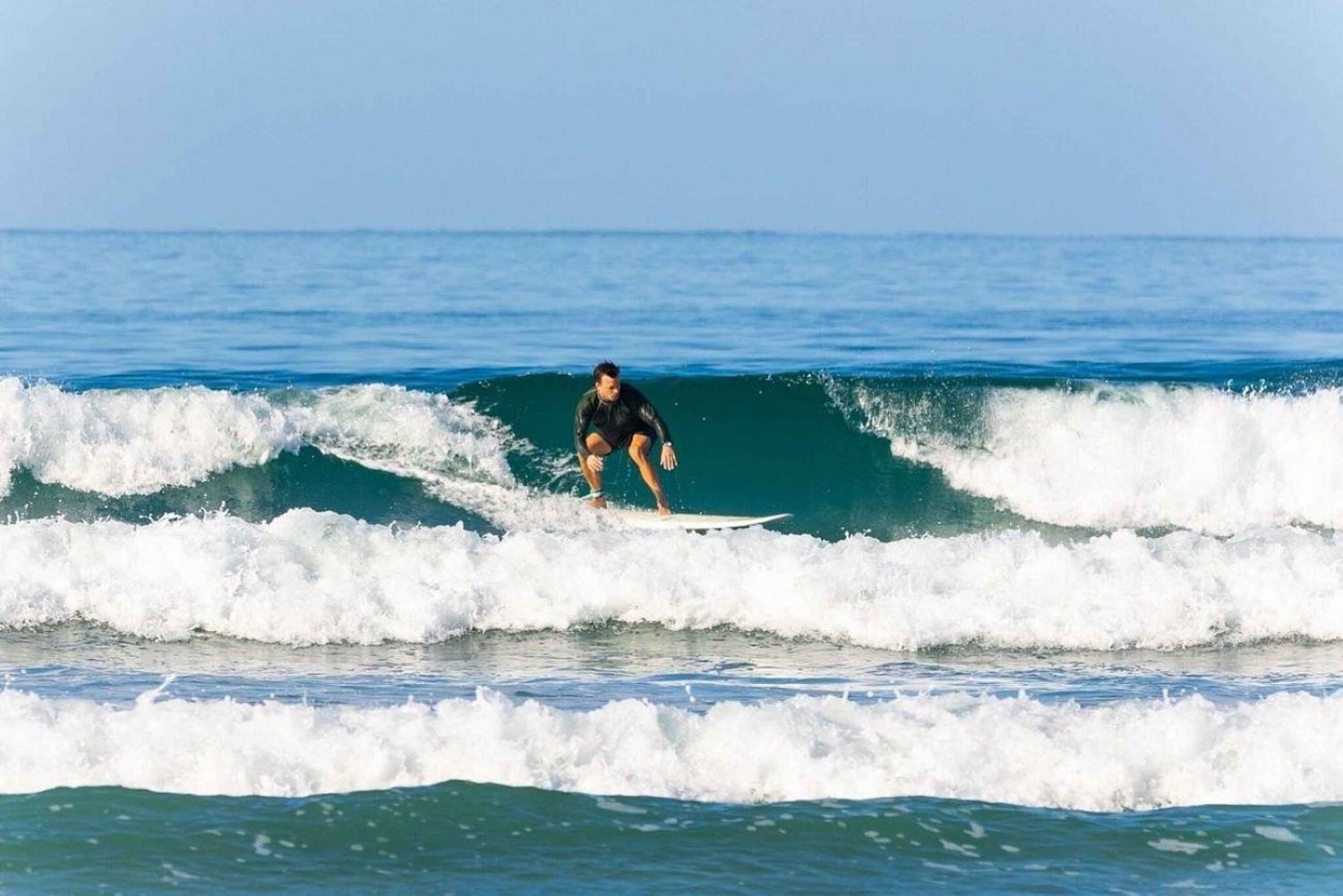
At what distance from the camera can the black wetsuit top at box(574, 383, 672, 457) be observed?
13.1 m

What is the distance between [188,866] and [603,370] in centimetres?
697

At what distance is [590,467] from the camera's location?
1320 centimetres

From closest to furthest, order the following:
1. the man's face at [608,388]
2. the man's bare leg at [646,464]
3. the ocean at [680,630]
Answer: the ocean at [680,630] < the man's face at [608,388] < the man's bare leg at [646,464]

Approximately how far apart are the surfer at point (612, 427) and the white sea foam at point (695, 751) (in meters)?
5.46

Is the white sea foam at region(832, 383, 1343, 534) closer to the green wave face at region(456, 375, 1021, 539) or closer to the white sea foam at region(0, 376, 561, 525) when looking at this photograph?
the green wave face at region(456, 375, 1021, 539)

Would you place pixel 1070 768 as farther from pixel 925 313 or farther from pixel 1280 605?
pixel 925 313

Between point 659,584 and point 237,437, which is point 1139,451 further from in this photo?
point 237,437

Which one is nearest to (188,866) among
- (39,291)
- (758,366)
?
(758,366)

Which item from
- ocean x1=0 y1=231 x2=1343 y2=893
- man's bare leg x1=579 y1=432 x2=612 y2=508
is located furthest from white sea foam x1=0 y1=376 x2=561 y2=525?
man's bare leg x1=579 y1=432 x2=612 y2=508

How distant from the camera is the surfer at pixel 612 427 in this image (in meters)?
13.0

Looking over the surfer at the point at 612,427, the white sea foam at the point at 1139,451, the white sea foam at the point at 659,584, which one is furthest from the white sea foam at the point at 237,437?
the white sea foam at the point at 1139,451

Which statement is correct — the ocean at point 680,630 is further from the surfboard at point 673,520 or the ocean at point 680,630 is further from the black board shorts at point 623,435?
the black board shorts at point 623,435

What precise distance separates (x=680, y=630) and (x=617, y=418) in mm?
2885

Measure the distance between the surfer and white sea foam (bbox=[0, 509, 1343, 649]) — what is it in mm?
1305
